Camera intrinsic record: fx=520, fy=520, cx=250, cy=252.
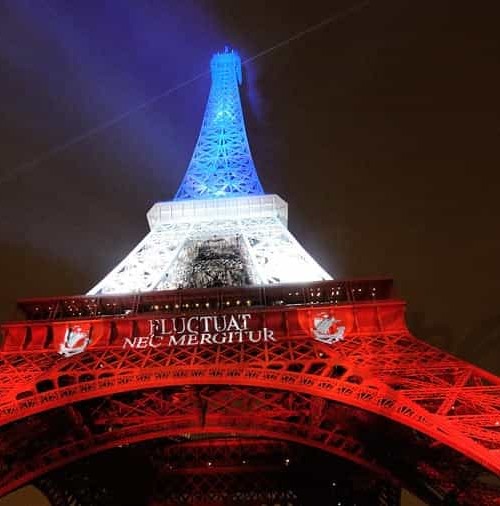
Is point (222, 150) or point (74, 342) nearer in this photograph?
point (74, 342)

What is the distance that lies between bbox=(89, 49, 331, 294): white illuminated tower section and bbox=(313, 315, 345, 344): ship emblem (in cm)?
246

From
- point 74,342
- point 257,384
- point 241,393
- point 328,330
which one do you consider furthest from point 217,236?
point 257,384

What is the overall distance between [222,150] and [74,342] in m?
16.5

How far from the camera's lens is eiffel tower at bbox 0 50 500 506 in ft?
32.1

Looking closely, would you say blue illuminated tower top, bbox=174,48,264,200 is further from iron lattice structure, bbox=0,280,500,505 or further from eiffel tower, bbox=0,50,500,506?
iron lattice structure, bbox=0,280,500,505

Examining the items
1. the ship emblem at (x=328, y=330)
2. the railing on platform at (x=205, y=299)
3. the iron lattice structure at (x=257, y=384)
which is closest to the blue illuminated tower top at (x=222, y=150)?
the railing on platform at (x=205, y=299)

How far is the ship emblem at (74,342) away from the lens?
1180 centimetres

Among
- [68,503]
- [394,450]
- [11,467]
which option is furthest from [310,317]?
[68,503]

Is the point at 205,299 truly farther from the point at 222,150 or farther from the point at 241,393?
the point at 222,150

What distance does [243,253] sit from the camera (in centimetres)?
1938

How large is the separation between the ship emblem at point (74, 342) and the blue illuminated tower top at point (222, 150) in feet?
35.9

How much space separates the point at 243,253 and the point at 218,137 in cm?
1019

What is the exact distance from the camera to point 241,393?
1335cm

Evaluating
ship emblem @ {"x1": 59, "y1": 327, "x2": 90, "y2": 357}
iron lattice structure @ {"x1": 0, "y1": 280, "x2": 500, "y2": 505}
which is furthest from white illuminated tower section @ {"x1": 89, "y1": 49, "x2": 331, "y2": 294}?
ship emblem @ {"x1": 59, "y1": 327, "x2": 90, "y2": 357}
